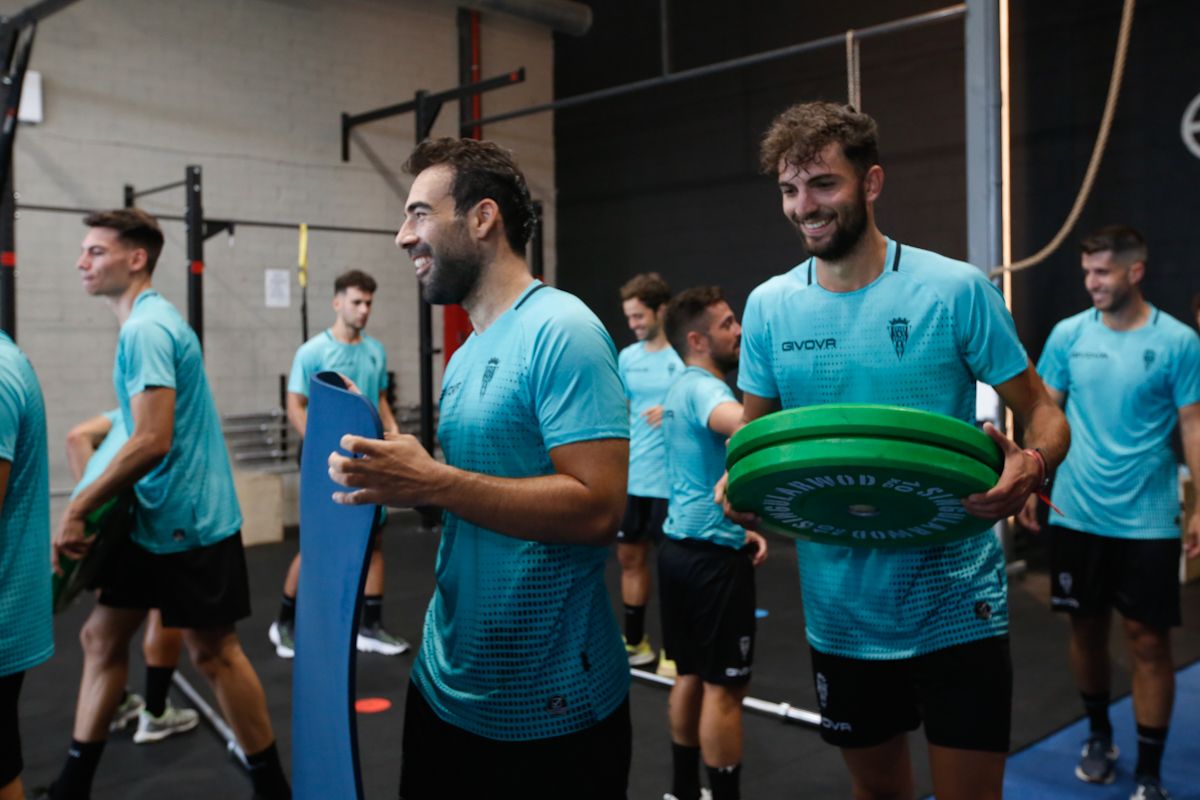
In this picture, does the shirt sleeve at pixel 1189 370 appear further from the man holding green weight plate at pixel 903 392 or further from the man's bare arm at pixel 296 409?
the man's bare arm at pixel 296 409

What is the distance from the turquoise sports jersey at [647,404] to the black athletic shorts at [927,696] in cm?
222

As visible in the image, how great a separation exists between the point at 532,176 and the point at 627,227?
1.06 metres

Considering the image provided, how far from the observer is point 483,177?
1427 mm

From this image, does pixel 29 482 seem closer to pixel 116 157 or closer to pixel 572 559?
pixel 572 559

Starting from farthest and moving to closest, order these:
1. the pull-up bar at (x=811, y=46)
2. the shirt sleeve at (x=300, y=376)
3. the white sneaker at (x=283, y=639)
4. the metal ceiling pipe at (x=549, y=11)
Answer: the metal ceiling pipe at (x=549, y=11) → the pull-up bar at (x=811, y=46) → the shirt sleeve at (x=300, y=376) → the white sneaker at (x=283, y=639)

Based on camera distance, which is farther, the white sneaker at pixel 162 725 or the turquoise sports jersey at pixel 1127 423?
the white sneaker at pixel 162 725

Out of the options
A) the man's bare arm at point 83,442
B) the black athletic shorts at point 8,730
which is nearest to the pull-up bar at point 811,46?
the man's bare arm at point 83,442

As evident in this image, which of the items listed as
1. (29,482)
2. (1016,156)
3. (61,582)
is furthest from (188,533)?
(1016,156)

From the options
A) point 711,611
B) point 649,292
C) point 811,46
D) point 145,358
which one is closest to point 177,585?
point 145,358

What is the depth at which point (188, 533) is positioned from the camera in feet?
8.26

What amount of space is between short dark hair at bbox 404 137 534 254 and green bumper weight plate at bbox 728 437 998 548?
486 millimetres

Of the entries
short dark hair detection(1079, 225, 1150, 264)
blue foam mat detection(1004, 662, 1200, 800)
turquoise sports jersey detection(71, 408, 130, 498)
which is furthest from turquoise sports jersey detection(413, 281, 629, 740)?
short dark hair detection(1079, 225, 1150, 264)

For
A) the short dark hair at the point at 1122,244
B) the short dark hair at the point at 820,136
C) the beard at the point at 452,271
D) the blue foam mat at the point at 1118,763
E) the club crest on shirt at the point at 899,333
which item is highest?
the short dark hair at the point at 820,136

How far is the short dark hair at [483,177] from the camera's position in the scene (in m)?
1.42
